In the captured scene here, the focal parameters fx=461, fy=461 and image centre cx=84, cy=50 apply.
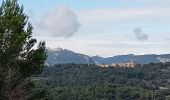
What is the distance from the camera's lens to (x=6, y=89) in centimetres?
3441

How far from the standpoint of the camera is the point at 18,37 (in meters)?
41.8

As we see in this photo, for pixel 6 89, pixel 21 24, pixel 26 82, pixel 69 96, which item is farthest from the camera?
pixel 69 96

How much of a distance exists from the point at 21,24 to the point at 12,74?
920 cm

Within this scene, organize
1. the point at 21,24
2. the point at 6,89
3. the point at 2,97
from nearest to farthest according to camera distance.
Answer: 1. the point at 2,97
2. the point at 6,89
3. the point at 21,24

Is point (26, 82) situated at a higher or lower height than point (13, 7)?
lower

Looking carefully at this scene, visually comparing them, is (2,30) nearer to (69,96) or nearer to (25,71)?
(25,71)

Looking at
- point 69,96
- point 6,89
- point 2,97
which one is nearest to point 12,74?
point 6,89

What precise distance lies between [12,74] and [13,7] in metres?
11.4

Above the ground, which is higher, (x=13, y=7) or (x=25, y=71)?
(x=13, y=7)

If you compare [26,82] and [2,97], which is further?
[26,82]

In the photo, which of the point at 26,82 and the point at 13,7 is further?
the point at 13,7

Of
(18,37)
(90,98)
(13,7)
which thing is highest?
(13,7)

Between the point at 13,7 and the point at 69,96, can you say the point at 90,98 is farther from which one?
the point at 13,7

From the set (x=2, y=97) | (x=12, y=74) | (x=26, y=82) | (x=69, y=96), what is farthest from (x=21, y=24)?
(x=69, y=96)
